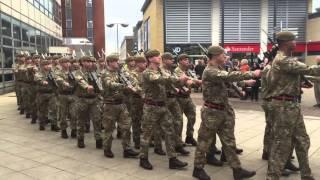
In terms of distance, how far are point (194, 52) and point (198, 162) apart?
29.4 meters

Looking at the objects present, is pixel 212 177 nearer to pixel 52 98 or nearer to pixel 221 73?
pixel 221 73

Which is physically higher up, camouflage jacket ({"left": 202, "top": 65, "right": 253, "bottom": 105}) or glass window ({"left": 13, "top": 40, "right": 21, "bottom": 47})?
glass window ({"left": 13, "top": 40, "right": 21, "bottom": 47})

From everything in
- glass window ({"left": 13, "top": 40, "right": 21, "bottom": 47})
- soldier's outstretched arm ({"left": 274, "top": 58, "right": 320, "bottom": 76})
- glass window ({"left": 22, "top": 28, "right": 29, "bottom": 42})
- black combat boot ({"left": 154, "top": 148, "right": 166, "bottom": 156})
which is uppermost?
glass window ({"left": 22, "top": 28, "right": 29, "bottom": 42})

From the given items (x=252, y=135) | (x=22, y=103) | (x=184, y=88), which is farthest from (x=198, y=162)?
(x=22, y=103)

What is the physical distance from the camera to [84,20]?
60.2m

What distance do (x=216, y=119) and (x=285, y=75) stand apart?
115cm

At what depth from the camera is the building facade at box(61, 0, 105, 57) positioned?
196 feet

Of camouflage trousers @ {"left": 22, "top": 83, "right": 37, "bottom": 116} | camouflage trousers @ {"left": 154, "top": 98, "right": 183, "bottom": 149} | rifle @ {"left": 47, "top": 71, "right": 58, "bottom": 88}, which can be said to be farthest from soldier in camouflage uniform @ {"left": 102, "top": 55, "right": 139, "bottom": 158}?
camouflage trousers @ {"left": 22, "top": 83, "right": 37, "bottom": 116}

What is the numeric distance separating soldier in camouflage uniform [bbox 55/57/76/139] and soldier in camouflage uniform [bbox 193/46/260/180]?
416 cm

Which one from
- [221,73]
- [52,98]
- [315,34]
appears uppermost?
[315,34]

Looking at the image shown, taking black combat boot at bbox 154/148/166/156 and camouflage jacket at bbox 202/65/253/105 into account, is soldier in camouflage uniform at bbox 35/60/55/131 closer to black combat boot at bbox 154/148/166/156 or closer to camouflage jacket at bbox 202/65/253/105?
black combat boot at bbox 154/148/166/156

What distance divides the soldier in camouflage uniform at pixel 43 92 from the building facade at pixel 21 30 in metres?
10.1

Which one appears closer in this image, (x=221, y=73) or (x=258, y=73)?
(x=258, y=73)

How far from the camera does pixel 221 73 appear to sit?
5.98 m
